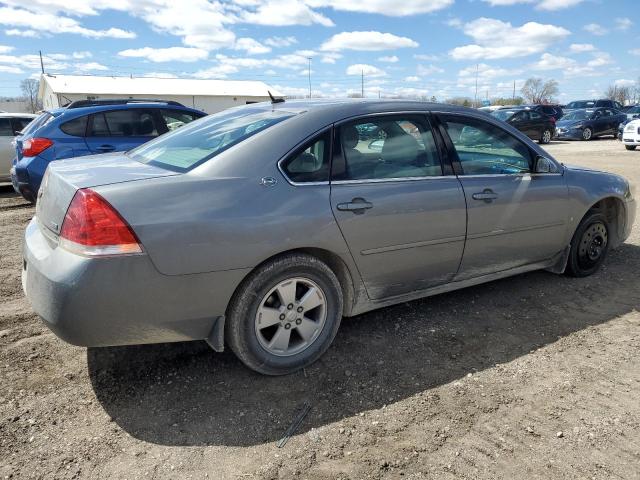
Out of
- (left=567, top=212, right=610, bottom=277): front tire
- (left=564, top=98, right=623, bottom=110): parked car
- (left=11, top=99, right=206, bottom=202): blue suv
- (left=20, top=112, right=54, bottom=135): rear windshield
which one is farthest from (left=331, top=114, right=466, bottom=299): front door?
(left=564, top=98, right=623, bottom=110): parked car

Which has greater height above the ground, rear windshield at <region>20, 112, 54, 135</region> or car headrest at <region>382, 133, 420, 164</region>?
rear windshield at <region>20, 112, 54, 135</region>

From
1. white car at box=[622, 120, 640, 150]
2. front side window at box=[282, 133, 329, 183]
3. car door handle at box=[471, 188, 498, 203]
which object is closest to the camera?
front side window at box=[282, 133, 329, 183]

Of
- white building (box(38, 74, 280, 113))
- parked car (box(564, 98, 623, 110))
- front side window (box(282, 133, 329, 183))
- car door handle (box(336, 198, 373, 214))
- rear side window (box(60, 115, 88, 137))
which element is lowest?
car door handle (box(336, 198, 373, 214))

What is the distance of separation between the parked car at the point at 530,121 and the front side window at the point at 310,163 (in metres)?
20.6

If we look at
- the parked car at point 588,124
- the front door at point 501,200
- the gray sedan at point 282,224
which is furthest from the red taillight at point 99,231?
the parked car at point 588,124

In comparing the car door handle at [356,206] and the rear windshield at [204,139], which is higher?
the rear windshield at [204,139]

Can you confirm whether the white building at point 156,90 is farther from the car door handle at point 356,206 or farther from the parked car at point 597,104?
the car door handle at point 356,206

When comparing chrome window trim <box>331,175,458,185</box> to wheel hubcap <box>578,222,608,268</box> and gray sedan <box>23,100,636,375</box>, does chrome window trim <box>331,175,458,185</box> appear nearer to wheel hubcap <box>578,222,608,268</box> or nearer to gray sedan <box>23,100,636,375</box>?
gray sedan <box>23,100,636,375</box>

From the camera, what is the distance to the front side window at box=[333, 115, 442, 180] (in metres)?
3.21

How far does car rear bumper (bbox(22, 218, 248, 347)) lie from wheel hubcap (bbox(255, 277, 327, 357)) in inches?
10.7

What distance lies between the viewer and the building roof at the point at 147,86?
43312 mm

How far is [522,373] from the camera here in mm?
3119

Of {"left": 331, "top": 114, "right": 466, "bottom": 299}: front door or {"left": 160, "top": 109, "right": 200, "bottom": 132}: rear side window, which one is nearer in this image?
{"left": 331, "top": 114, "right": 466, "bottom": 299}: front door

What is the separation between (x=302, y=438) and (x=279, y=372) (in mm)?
557
